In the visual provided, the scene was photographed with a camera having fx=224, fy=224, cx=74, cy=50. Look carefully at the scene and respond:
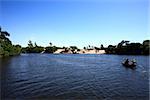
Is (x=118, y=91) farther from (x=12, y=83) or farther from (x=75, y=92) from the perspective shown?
(x=12, y=83)

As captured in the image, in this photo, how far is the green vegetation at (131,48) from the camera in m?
112

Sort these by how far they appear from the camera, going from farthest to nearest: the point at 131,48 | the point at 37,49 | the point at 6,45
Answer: the point at 37,49 → the point at 131,48 → the point at 6,45

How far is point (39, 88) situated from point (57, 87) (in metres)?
1.65

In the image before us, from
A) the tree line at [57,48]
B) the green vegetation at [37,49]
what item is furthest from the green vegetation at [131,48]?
the green vegetation at [37,49]

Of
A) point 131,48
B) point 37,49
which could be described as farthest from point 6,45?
point 37,49

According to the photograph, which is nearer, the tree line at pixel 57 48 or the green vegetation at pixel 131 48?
the tree line at pixel 57 48

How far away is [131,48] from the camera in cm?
12281

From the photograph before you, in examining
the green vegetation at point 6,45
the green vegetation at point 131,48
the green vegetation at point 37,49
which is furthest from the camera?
the green vegetation at point 37,49

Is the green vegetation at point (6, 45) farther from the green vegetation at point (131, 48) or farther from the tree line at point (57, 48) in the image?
the green vegetation at point (131, 48)

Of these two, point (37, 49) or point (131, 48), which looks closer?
point (131, 48)

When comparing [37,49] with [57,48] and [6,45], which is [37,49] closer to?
[57,48]

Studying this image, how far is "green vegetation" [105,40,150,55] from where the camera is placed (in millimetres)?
112188

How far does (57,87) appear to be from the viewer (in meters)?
19.9

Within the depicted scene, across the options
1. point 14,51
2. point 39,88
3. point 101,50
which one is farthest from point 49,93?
point 101,50
